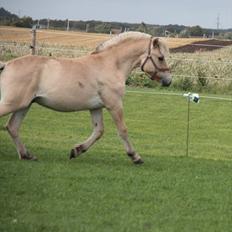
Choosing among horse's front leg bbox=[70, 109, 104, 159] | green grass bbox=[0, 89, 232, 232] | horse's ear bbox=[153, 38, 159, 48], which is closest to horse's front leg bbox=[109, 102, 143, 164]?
green grass bbox=[0, 89, 232, 232]

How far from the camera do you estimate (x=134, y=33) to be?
10273 mm

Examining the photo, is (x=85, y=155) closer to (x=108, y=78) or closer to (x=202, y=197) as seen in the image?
(x=108, y=78)

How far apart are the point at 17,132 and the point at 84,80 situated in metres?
1.24

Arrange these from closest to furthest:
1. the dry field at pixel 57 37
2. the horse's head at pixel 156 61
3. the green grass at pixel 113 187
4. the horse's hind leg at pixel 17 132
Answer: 1. the green grass at pixel 113 187
2. the horse's hind leg at pixel 17 132
3. the horse's head at pixel 156 61
4. the dry field at pixel 57 37

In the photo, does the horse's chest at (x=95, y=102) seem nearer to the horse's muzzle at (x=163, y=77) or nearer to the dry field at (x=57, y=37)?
the horse's muzzle at (x=163, y=77)

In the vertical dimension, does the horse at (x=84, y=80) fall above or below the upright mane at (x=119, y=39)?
below

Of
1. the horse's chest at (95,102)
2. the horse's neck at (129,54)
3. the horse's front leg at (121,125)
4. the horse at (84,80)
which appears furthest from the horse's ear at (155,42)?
the horse's chest at (95,102)

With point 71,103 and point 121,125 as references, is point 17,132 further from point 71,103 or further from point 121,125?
point 121,125

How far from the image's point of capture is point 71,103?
Result: 382 inches

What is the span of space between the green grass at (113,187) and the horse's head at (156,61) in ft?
4.30

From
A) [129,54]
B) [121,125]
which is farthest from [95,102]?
[129,54]

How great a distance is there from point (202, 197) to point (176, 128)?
9.26m

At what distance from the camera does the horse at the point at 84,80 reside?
9320 millimetres

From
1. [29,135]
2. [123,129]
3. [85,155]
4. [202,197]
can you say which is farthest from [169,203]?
[29,135]
